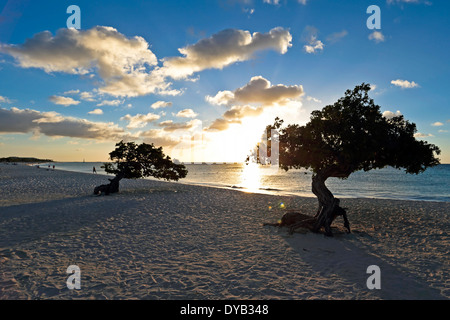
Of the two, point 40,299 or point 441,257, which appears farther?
point 441,257

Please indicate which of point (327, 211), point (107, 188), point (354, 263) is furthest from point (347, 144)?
point (107, 188)

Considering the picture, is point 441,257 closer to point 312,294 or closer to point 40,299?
point 312,294

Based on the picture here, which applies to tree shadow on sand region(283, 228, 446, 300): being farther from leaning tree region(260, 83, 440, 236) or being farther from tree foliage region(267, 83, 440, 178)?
tree foliage region(267, 83, 440, 178)

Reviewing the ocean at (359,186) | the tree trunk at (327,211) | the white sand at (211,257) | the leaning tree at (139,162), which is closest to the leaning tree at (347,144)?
the tree trunk at (327,211)

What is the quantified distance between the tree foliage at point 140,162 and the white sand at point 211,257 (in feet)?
42.5

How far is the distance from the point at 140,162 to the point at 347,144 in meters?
24.3

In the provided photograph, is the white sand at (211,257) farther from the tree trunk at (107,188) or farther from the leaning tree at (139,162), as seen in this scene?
the leaning tree at (139,162)

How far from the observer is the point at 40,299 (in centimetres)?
614

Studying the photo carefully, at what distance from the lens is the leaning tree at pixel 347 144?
11.7 m

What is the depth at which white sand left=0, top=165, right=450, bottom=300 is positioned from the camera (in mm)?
6680

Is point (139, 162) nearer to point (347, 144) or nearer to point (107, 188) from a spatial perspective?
point (107, 188)

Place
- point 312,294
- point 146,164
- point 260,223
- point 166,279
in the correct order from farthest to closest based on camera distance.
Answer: point 146,164 → point 260,223 → point 166,279 → point 312,294

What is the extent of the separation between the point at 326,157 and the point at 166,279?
9425 mm
